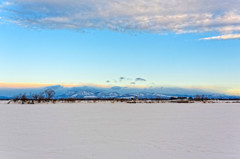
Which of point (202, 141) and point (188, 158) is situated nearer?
point (188, 158)

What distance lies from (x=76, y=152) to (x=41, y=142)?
2.23 metres

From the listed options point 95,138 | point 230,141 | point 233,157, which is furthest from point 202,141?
point 95,138

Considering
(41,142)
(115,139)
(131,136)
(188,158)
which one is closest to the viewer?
(188,158)

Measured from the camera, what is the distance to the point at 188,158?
278 inches

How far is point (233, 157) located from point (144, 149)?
102 inches

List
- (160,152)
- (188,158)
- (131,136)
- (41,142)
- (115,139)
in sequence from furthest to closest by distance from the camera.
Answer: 1. (131,136)
2. (115,139)
3. (41,142)
4. (160,152)
5. (188,158)

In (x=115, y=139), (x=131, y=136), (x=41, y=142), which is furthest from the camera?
(x=131, y=136)

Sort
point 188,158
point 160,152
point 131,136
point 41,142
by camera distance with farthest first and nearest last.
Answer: point 131,136
point 41,142
point 160,152
point 188,158

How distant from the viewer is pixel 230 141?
31.1 ft

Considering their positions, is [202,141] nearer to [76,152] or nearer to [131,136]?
[131,136]

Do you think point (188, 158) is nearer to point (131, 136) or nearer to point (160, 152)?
point (160, 152)

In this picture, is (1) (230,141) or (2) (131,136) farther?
(2) (131,136)

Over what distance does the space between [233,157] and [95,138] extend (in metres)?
5.12

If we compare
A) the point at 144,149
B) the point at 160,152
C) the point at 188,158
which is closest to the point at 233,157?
the point at 188,158
